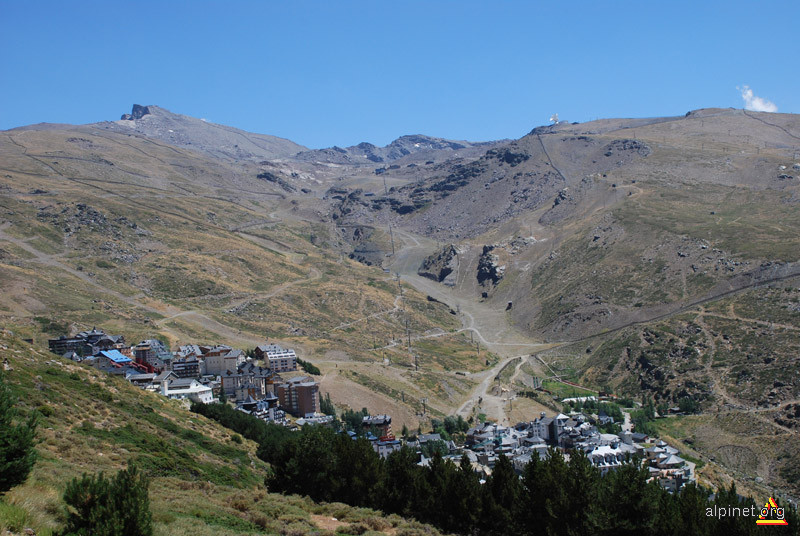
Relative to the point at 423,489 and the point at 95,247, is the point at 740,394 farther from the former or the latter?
Answer: the point at 95,247

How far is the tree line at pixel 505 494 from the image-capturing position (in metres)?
25.1

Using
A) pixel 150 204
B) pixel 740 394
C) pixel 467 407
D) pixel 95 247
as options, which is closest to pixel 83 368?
pixel 467 407

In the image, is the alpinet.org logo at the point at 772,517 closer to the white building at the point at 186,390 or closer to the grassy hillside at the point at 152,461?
the grassy hillside at the point at 152,461

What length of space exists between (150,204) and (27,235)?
49.7 metres

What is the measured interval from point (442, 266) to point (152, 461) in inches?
6388

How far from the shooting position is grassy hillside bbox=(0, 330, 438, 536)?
18.3 metres

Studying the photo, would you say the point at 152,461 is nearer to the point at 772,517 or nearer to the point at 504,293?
the point at 772,517

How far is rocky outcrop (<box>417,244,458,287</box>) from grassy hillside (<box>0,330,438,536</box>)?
13995 centimetres

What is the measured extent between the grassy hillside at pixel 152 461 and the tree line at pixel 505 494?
8.19 feet

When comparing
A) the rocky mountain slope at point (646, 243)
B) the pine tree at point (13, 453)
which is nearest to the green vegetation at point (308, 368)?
the rocky mountain slope at point (646, 243)

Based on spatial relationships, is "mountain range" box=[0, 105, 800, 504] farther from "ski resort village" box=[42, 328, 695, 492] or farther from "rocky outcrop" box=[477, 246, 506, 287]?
"ski resort village" box=[42, 328, 695, 492]

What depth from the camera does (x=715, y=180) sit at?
169 meters

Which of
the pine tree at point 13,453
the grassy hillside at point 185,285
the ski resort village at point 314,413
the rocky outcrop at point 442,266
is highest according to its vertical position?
the rocky outcrop at point 442,266

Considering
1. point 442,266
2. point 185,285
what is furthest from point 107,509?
point 442,266
